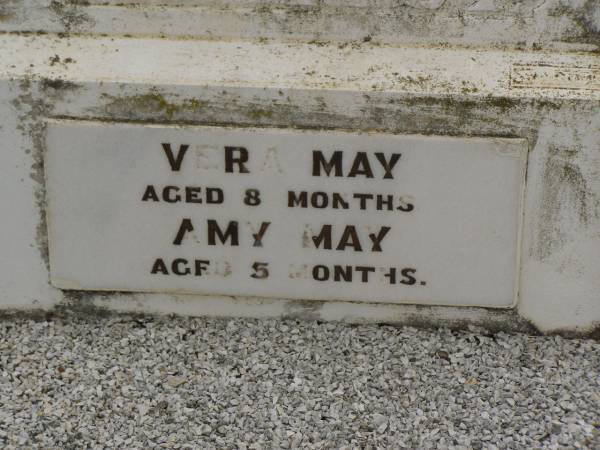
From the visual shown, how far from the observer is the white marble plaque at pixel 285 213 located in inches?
137

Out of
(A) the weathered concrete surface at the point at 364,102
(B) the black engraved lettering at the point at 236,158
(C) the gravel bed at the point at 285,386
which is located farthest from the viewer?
(B) the black engraved lettering at the point at 236,158

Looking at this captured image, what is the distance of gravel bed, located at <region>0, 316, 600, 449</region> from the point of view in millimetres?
3227

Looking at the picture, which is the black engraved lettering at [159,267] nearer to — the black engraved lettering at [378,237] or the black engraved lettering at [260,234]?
the black engraved lettering at [260,234]

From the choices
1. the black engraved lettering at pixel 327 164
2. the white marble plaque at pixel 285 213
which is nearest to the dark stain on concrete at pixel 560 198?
the white marble plaque at pixel 285 213

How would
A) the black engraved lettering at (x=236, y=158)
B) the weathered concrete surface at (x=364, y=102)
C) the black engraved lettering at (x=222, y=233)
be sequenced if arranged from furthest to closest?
the black engraved lettering at (x=222, y=233)
the black engraved lettering at (x=236, y=158)
the weathered concrete surface at (x=364, y=102)

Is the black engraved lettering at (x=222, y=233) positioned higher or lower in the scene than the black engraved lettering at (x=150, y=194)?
lower

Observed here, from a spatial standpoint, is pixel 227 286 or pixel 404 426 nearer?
pixel 404 426

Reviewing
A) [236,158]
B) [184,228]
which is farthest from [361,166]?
[184,228]

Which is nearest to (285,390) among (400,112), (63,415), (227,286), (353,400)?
(353,400)

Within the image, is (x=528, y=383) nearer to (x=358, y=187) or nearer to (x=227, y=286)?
(x=358, y=187)

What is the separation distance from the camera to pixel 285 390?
11.2ft

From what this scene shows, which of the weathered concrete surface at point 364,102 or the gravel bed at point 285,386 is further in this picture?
the weathered concrete surface at point 364,102

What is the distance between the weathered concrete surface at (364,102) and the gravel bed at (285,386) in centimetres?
25

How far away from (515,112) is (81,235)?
1.67m
